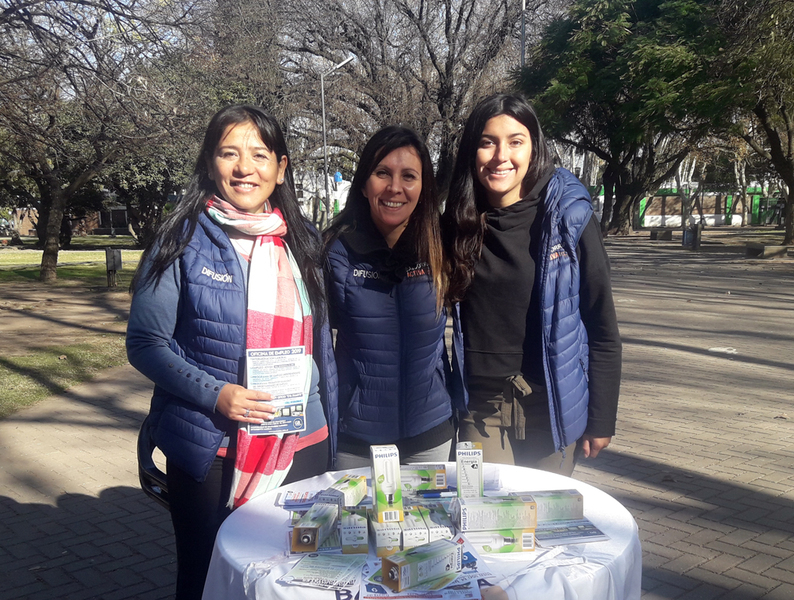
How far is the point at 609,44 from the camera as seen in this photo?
27594mm

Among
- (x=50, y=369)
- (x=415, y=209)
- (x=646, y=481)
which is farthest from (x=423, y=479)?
(x=50, y=369)

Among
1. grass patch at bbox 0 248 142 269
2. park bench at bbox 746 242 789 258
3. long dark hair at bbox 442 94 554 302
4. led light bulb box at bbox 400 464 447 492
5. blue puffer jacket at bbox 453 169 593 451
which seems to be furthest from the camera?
grass patch at bbox 0 248 142 269

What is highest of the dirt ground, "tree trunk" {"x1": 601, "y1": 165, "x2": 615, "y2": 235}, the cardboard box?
"tree trunk" {"x1": 601, "y1": 165, "x2": 615, "y2": 235}

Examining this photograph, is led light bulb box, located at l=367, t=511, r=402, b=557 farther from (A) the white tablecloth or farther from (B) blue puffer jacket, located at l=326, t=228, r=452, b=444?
(B) blue puffer jacket, located at l=326, t=228, r=452, b=444

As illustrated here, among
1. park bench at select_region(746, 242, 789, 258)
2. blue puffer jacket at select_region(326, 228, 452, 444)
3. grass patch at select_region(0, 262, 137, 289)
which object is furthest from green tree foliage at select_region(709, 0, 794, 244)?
blue puffer jacket at select_region(326, 228, 452, 444)

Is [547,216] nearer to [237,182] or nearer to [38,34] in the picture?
[237,182]

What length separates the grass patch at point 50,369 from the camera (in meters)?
7.68

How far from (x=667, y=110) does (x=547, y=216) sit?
2159 centimetres

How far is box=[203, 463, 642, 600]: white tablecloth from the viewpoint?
188cm

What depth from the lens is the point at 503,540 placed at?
2.07 meters

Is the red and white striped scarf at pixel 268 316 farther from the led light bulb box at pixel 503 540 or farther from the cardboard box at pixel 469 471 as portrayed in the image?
the led light bulb box at pixel 503 540

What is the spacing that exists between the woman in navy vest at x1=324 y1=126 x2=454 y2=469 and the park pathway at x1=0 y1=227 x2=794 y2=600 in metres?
1.67

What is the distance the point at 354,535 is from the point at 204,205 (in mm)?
1289

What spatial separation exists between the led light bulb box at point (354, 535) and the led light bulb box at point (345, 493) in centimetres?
9
